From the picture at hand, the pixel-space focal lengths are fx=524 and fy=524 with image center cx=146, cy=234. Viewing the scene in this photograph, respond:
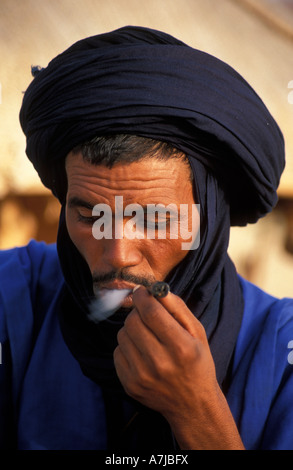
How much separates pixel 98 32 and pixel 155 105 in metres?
2.18

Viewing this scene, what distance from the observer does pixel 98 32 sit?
3408 mm

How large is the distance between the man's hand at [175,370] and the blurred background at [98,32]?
266 centimetres

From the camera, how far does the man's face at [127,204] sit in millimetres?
1480

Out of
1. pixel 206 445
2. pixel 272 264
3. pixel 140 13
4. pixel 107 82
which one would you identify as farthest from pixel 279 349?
pixel 272 264

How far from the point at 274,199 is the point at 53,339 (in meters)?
0.92

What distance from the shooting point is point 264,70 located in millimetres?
3805

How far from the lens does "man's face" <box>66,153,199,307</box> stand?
148cm

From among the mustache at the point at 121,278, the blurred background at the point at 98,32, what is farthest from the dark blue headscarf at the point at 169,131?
the blurred background at the point at 98,32

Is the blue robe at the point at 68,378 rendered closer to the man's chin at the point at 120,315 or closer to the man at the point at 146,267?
the man at the point at 146,267

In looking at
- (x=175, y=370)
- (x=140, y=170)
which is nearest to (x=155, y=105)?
(x=140, y=170)

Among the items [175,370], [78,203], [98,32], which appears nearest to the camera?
[175,370]

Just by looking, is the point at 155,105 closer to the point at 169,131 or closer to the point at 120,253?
the point at 169,131

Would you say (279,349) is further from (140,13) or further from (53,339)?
(140,13)

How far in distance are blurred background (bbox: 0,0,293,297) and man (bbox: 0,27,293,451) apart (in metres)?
1.92
